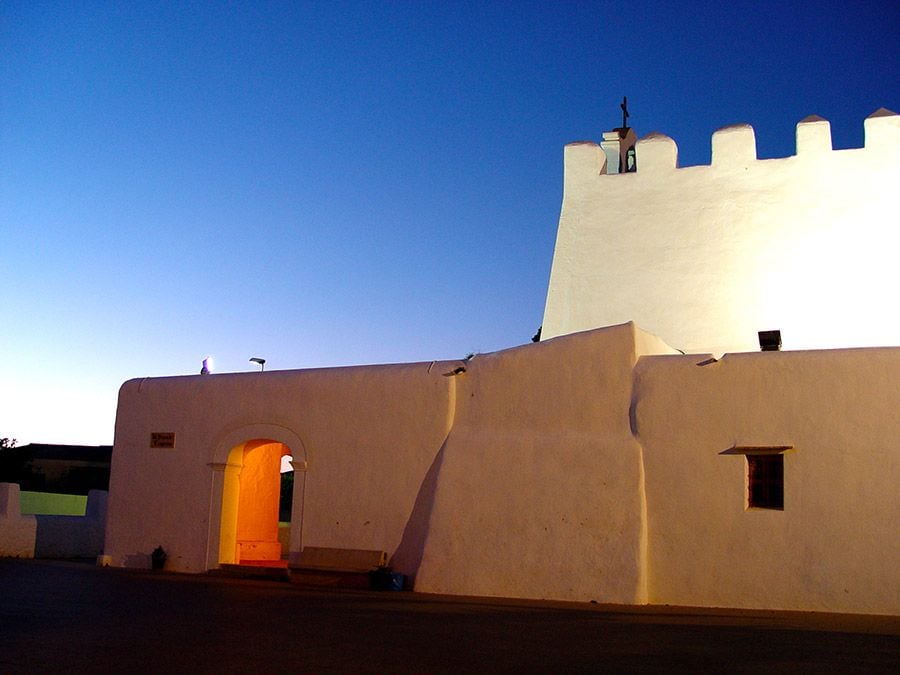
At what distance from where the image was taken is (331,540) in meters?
13.4

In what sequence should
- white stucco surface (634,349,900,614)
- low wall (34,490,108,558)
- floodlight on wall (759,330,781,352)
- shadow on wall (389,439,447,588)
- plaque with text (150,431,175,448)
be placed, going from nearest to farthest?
white stucco surface (634,349,900,614) → floodlight on wall (759,330,781,352) → shadow on wall (389,439,447,588) → plaque with text (150,431,175,448) → low wall (34,490,108,558)

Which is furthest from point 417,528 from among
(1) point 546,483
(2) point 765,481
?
(2) point 765,481

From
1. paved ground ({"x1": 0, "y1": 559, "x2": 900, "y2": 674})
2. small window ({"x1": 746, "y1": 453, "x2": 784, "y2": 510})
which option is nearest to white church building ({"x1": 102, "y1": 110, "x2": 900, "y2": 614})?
small window ({"x1": 746, "y1": 453, "x2": 784, "y2": 510})

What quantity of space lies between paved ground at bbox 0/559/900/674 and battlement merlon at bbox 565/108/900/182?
22.9ft

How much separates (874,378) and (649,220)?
4923 mm

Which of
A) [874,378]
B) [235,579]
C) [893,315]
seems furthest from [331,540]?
[893,315]

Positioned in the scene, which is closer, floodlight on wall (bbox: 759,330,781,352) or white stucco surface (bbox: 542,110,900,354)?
floodlight on wall (bbox: 759,330,781,352)

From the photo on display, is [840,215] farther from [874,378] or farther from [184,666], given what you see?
[184,666]

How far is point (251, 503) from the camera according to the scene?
1558 centimetres

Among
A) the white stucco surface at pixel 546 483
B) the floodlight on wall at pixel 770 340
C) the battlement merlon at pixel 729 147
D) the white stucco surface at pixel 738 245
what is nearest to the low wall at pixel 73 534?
the white stucco surface at pixel 546 483

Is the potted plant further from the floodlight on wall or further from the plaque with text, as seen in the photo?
the floodlight on wall

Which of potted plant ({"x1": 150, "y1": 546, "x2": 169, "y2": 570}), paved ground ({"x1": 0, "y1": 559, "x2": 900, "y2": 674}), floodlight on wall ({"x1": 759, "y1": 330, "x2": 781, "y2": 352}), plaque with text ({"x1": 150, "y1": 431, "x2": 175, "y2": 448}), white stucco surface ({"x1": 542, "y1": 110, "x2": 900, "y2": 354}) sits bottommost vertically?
paved ground ({"x1": 0, "y1": 559, "x2": 900, "y2": 674})

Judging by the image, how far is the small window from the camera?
423 inches

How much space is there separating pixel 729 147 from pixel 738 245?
1.60 meters
